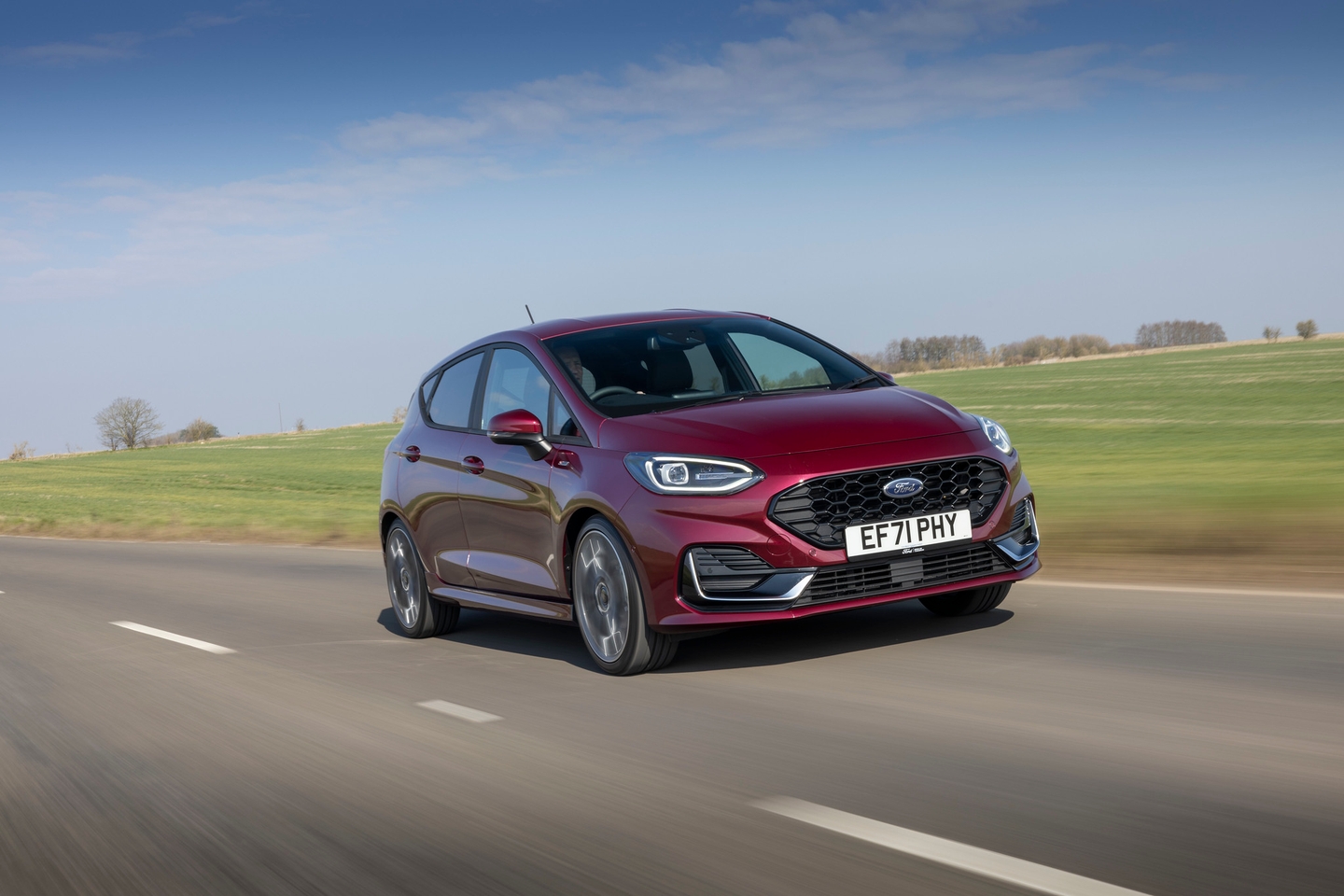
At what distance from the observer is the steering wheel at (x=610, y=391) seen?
7.06 m

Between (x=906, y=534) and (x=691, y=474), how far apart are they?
37.2 inches

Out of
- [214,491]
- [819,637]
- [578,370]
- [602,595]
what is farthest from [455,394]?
[214,491]

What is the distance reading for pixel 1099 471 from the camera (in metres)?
21.7

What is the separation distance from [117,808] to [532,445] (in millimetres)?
2786

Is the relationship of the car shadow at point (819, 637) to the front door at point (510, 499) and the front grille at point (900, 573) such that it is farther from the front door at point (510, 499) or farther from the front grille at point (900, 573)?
the front door at point (510, 499)

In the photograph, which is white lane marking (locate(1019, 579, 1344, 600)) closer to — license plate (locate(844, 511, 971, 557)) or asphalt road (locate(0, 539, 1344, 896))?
asphalt road (locate(0, 539, 1344, 896))

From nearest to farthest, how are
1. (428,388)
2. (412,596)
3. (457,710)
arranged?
(457,710)
(412,596)
(428,388)

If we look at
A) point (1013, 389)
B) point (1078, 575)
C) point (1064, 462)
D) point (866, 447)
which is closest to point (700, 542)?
point (866, 447)

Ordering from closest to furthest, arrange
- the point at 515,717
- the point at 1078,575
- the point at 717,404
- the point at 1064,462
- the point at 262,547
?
the point at 515,717 < the point at 717,404 < the point at 1078,575 < the point at 262,547 < the point at 1064,462

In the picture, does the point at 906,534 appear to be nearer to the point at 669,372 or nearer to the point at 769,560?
the point at 769,560

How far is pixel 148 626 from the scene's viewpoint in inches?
413

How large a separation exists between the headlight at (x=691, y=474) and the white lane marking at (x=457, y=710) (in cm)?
118

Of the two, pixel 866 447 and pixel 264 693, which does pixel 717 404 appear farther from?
pixel 264 693

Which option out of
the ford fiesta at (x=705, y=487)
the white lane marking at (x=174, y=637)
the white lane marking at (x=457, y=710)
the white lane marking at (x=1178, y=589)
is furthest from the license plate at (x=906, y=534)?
the white lane marking at (x=174, y=637)
